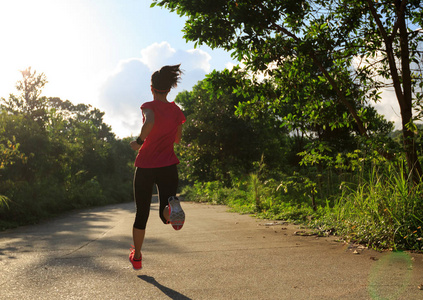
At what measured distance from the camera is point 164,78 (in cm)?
401

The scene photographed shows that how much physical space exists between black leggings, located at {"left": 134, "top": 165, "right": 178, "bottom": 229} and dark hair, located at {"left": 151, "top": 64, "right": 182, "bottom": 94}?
0.83 m

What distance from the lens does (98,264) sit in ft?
14.7

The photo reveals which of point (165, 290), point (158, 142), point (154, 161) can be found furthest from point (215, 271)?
point (158, 142)

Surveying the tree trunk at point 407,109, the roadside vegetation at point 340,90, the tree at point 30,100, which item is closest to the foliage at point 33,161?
the tree at point 30,100

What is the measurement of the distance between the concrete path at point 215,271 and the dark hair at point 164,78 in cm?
191

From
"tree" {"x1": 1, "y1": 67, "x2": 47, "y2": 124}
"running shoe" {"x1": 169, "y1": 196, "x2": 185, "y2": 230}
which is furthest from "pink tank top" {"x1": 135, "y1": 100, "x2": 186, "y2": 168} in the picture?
"tree" {"x1": 1, "y1": 67, "x2": 47, "y2": 124}

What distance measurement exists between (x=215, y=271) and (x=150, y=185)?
1.11 m

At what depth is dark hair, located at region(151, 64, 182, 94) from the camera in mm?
4008

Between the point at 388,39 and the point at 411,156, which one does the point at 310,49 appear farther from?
the point at 411,156

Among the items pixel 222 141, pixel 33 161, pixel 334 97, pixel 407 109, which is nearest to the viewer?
pixel 407 109

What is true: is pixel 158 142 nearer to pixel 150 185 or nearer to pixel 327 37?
pixel 150 185

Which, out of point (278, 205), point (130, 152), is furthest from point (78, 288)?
point (130, 152)

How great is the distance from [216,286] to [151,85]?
2.11 metres

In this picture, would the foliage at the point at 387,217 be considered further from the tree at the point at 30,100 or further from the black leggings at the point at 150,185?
the tree at the point at 30,100
